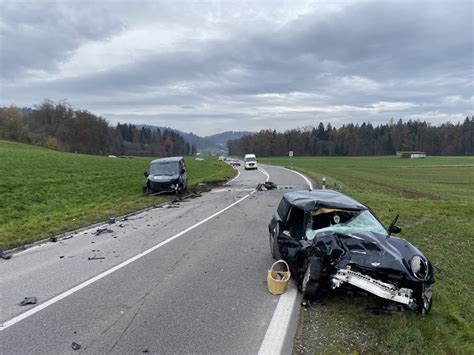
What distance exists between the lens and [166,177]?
20188 mm

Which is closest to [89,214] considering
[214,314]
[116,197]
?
[116,197]

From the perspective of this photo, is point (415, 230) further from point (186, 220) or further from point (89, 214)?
point (89, 214)

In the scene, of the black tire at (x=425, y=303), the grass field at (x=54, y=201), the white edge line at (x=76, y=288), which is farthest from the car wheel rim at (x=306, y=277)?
the grass field at (x=54, y=201)

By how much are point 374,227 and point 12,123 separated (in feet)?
287

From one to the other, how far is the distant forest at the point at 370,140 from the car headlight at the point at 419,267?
14082 cm

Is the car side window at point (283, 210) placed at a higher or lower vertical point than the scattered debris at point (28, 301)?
higher

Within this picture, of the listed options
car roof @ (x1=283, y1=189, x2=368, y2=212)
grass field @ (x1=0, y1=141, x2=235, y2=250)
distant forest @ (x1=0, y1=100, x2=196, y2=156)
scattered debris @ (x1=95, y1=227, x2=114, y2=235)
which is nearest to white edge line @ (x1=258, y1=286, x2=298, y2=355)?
car roof @ (x1=283, y1=189, x2=368, y2=212)

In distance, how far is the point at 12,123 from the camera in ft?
255

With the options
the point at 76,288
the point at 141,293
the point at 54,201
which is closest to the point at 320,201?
the point at 141,293

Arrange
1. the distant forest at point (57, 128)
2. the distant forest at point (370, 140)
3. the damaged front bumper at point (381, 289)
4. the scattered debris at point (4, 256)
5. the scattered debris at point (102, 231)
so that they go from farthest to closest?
the distant forest at point (370, 140)
the distant forest at point (57, 128)
the scattered debris at point (102, 231)
the scattered debris at point (4, 256)
the damaged front bumper at point (381, 289)

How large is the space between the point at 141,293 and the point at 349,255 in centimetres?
324

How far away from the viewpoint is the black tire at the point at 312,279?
529cm

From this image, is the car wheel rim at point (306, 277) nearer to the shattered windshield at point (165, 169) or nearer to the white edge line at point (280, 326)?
the white edge line at point (280, 326)

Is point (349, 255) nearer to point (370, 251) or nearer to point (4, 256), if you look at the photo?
point (370, 251)
